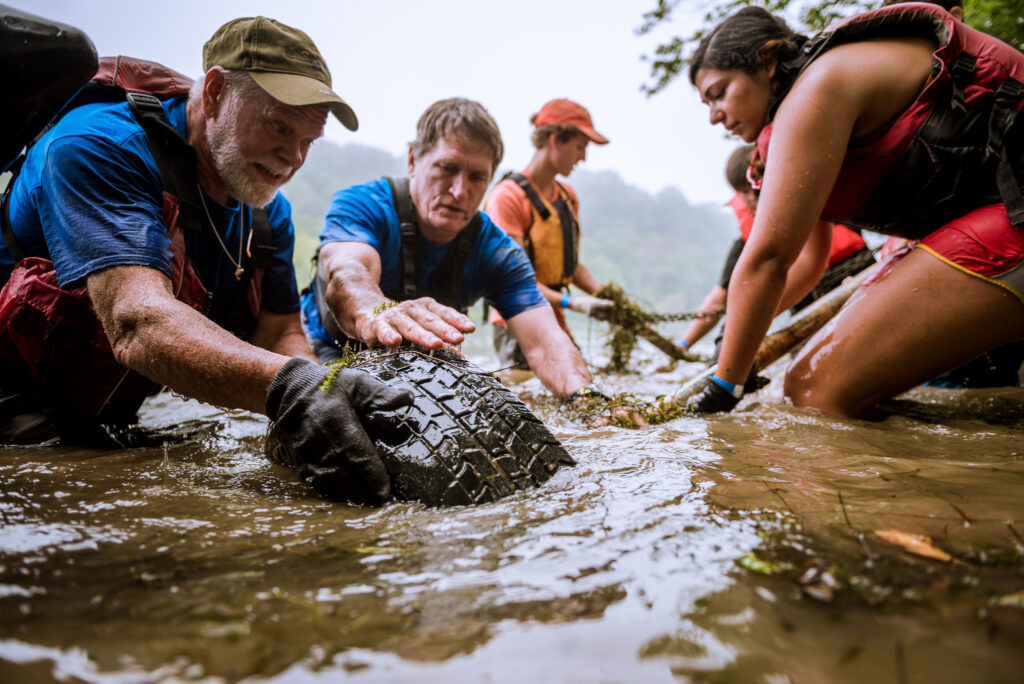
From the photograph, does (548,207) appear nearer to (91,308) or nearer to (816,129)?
(816,129)

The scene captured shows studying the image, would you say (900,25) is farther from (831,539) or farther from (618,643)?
(618,643)

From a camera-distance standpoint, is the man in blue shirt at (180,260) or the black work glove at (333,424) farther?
the man in blue shirt at (180,260)

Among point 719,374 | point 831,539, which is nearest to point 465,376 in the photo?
point 831,539

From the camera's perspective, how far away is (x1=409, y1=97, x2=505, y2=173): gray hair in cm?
339

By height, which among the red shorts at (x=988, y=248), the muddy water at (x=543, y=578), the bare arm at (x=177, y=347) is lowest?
the muddy water at (x=543, y=578)

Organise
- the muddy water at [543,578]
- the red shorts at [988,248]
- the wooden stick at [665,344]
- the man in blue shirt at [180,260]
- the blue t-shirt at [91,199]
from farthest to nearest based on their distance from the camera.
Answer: the wooden stick at [665,344], the red shorts at [988,248], the blue t-shirt at [91,199], the man in blue shirt at [180,260], the muddy water at [543,578]

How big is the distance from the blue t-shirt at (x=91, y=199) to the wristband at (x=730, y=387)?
2557 mm

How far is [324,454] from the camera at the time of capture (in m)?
1.63

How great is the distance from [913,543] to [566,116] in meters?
5.51

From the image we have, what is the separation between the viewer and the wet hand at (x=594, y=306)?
550 cm

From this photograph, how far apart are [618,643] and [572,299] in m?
4.94

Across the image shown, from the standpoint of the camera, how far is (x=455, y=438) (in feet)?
5.50

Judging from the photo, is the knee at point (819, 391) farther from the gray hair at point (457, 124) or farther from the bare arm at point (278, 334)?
the bare arm at point (278, 334)

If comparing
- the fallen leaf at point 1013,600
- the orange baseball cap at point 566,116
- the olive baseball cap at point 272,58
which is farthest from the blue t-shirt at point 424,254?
the fallen leaf at point 1013,600
